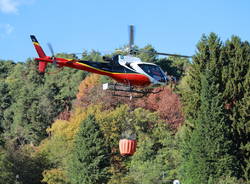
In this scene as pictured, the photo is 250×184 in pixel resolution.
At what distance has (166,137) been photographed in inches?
2376

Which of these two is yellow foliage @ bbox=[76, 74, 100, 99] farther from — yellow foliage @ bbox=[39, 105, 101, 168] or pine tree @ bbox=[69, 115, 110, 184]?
pine tree @ bbox=[69, 115, 110, 184]

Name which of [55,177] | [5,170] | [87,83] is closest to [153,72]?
[55,177]

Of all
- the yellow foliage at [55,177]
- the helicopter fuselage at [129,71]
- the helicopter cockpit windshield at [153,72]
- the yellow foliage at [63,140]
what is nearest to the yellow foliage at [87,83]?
the yellow foliage at [63,140]

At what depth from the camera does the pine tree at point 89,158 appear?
50688 millimetres

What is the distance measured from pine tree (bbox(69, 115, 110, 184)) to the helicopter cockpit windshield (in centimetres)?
2044

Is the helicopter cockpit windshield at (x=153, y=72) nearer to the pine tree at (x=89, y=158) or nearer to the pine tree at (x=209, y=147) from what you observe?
the pine tree at (x=209, y=147)

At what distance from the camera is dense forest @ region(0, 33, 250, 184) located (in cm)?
4562

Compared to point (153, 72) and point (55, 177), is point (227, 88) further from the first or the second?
point (153, 72)

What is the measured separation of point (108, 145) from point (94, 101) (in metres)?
12.6

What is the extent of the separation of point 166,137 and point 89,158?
11.3 metres

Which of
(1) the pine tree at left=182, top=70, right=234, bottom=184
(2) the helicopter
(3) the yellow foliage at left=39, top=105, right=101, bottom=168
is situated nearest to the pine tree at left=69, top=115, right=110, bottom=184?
(3) the yellow foliage at left=39, top=105, right=101, bottom=168

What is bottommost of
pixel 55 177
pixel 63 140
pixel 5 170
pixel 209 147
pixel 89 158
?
pixel 55 177

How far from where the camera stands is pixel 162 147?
6175 centimetres

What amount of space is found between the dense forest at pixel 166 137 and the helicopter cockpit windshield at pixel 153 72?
194 centimetres
